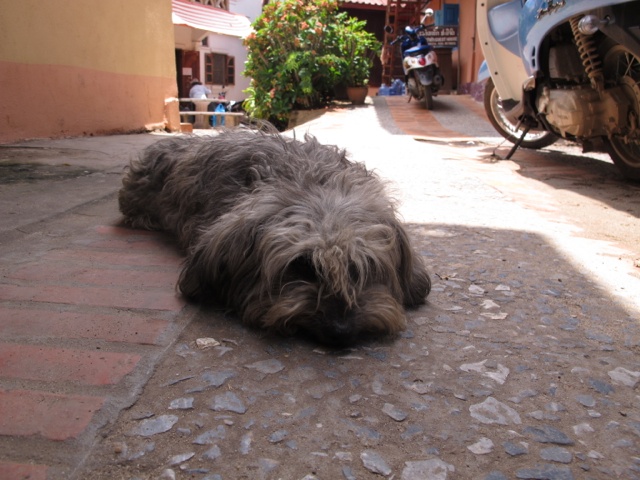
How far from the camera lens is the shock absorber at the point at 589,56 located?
17.4ft

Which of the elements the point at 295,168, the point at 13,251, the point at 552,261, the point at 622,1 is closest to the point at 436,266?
the point at 552,261

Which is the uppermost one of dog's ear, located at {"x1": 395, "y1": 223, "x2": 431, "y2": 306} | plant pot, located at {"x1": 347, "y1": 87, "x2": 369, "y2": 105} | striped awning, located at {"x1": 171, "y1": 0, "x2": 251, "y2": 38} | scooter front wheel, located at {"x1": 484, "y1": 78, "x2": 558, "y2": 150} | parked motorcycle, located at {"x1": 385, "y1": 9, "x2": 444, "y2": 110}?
striped awning, located at {"x1": 171, "y1": 0, "x2": 251, "y2": 38}

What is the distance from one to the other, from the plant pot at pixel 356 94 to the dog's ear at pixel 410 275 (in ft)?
40.7

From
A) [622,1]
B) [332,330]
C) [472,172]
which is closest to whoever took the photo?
[332,330]

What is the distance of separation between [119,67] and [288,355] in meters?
8.78

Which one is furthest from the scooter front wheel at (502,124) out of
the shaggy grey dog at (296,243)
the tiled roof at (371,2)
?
the tiled roof at (371,2)

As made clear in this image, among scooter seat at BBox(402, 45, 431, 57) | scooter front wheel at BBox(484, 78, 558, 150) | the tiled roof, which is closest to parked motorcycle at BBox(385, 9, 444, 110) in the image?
scooter seat at BBox(402, 45, 431, 57)

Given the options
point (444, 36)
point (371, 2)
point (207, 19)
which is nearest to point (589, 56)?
point (444, 36)

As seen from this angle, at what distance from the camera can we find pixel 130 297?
2674mm

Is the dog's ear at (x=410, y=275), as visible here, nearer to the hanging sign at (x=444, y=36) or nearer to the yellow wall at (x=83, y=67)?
the yellow wall at (x=83, y=67)

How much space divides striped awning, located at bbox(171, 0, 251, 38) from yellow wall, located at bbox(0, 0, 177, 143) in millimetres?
7342

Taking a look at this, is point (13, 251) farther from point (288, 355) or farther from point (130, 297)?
point (288, 355)

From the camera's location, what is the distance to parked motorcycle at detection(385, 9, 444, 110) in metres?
14.3

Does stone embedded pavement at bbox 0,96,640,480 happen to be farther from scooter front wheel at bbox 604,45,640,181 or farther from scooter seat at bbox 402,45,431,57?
scooter seat at bbox 402,45,431,57
